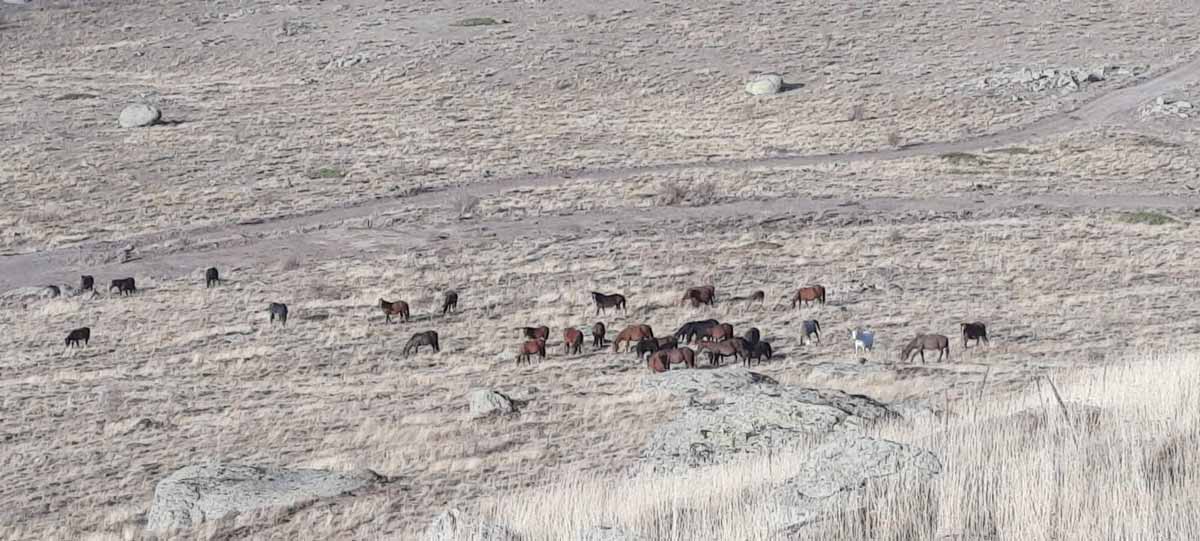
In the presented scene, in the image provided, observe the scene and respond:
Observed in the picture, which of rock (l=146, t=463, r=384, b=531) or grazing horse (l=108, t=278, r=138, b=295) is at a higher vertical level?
grazing horse (l=108, t=278, r=138, b=295)

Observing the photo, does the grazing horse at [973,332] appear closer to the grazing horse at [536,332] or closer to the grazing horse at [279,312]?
the grazing horse at [536,332]

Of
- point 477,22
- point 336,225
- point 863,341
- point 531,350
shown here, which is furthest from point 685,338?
point 477,22

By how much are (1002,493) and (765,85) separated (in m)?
68.6

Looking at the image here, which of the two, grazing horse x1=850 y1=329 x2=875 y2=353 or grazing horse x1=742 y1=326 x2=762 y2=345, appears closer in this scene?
grazing horse x1=850 y1=329 x2=875 y2=353

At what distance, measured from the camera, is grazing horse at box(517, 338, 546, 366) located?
27.4 metres

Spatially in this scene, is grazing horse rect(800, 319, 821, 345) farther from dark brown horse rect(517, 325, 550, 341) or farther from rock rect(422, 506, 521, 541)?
rock rect(422, 506, 521, 541)

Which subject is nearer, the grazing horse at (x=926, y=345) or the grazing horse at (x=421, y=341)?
the grazing horse at (x=926, y=345)

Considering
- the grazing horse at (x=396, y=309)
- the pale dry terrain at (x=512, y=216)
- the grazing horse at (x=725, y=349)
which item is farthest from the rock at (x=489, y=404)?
the grazing horse at (x=396, y=309)

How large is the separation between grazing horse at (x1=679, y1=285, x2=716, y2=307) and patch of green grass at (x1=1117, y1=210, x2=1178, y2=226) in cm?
1880

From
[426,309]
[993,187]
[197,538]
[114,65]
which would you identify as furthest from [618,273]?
[114,65]

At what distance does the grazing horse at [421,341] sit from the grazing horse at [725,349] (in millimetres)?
6577

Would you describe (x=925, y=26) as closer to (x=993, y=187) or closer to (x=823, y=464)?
(x=993, y=187)

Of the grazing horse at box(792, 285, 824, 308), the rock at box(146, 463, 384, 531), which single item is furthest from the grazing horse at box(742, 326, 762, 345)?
the rock at box(146, 463, 384, 531)

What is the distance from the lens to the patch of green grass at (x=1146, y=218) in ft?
147
